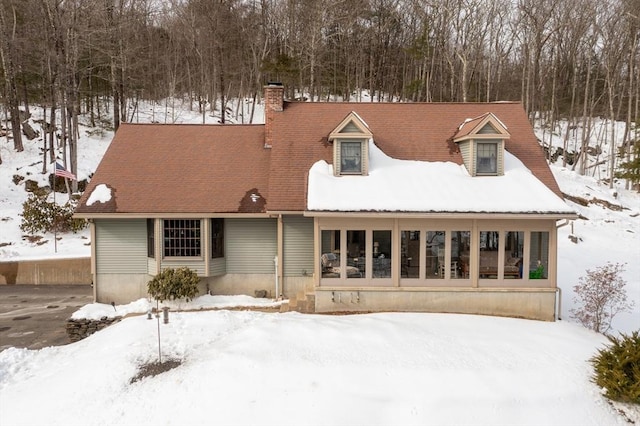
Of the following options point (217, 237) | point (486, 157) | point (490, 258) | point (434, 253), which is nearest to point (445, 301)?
point (434, 253)

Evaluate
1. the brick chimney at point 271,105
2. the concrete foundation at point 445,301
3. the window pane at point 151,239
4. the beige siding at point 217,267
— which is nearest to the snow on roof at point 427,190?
the concrete foundation at point 445,301

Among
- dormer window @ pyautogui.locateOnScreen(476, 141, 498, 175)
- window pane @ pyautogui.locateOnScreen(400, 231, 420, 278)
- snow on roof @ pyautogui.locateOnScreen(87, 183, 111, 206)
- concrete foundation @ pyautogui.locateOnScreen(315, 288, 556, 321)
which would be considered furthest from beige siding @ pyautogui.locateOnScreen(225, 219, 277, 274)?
dormer window @ pyautogui.locateOnScreen(476, 141, 498, 175)

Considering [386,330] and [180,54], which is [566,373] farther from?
[180,54]

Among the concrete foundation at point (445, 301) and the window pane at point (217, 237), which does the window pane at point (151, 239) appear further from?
the concrete foundation at point (445, 301)

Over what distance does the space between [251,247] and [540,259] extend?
9268 millimetres

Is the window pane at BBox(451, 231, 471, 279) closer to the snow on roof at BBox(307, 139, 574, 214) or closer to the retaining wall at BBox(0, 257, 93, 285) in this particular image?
the snow on roof at BBox(307, 139, 574, 214)

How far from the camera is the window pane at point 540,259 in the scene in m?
13.1

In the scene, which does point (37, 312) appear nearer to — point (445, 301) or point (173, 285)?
point (173, 285)

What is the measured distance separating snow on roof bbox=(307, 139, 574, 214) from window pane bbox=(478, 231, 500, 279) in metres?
1.18

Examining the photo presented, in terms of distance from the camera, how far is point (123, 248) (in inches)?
581

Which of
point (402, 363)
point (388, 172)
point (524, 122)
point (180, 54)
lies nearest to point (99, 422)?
point (402, 363)

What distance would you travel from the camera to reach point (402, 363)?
9.22 metres

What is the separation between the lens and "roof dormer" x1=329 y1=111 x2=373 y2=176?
46.5 feet

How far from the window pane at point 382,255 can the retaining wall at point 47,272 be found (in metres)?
12.3
